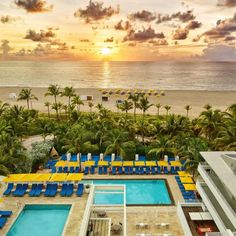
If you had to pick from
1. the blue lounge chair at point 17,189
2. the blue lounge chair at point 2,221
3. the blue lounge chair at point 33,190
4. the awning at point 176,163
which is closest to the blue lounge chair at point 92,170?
the blue lounge chair at point 33,190

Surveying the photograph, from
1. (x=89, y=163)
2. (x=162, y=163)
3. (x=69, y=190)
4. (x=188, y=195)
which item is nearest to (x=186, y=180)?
(x=188, y=195)

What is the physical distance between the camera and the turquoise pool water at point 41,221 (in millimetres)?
17969

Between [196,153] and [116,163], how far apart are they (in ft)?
28.8

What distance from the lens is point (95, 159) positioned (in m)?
31.4

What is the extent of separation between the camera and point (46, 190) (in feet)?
71.8

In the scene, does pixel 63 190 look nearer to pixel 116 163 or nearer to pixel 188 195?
pixel 116 163

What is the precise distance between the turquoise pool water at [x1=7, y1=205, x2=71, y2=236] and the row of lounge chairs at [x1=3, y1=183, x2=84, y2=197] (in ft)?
4.11

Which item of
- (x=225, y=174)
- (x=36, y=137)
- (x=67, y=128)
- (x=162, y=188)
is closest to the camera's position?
(x=225, y=174)

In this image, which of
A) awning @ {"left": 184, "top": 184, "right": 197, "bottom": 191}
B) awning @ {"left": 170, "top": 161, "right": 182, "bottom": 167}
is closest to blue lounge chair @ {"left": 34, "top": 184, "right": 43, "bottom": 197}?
awning @ {"left": 184, "top": 184, "right": 197, "bottom": 191}

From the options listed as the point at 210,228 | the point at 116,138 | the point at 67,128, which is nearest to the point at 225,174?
the point at 210,228

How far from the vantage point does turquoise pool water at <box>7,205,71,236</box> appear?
707 inches

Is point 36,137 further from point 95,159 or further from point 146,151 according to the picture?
point 146,151

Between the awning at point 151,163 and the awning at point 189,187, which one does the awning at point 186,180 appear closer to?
the awning at point 189,187

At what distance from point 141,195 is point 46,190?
8.49 meters
